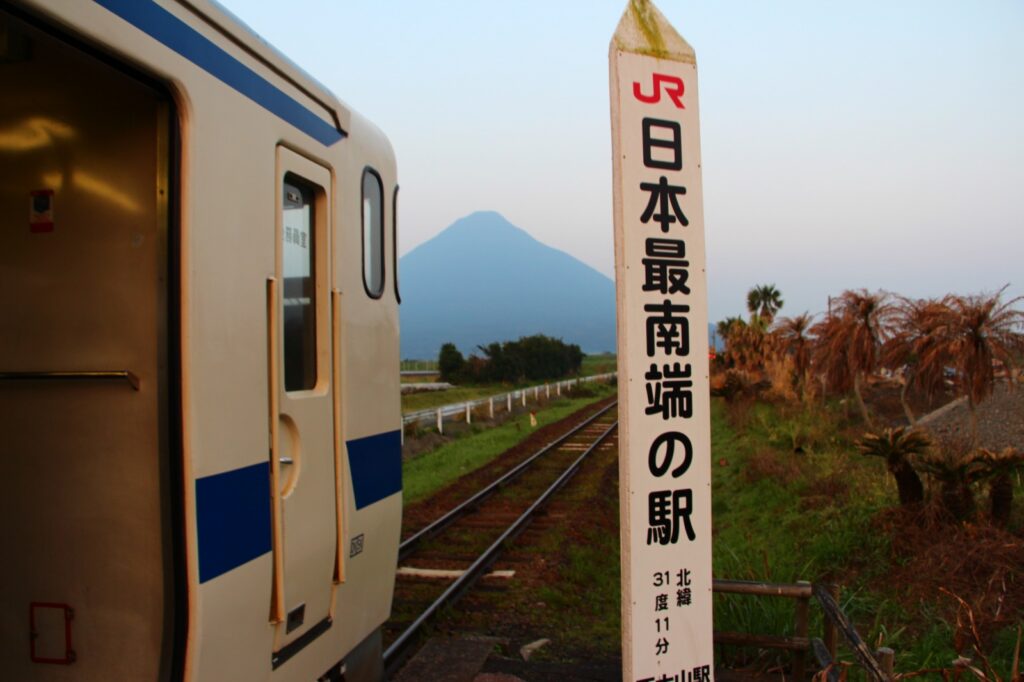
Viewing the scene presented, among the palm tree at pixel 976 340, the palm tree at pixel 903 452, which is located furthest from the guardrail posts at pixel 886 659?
→ the palm tree at pixel 976 340

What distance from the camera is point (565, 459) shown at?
16.4 m

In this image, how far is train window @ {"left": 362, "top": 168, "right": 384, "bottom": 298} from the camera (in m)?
4.32

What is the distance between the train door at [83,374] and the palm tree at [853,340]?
45.9ft

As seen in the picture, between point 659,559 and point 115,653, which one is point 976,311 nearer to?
point 659,559

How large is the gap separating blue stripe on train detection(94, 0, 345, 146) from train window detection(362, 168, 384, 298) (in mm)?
475

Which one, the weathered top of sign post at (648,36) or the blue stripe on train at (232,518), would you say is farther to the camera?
the weathered top of sign post at (648,36)

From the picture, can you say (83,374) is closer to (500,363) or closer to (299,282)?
(299,282)

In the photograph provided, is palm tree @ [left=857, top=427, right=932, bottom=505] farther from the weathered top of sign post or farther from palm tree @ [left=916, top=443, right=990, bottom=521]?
the weathered top of sign post

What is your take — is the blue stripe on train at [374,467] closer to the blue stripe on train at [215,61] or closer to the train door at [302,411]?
the train door at [302,411]

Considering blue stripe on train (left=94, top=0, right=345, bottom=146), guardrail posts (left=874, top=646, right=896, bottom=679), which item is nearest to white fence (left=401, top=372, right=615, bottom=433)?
blue stripe on train (left=94, top=0, right=345, bottom=146)

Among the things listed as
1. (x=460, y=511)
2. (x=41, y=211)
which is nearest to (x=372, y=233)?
(x=41, y=211)

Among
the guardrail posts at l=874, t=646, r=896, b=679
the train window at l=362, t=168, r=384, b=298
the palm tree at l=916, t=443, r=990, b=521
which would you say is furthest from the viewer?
the palm tree at l=916, t=443, r=990, b=521

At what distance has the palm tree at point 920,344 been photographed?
36.6 feet

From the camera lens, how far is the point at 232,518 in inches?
116
